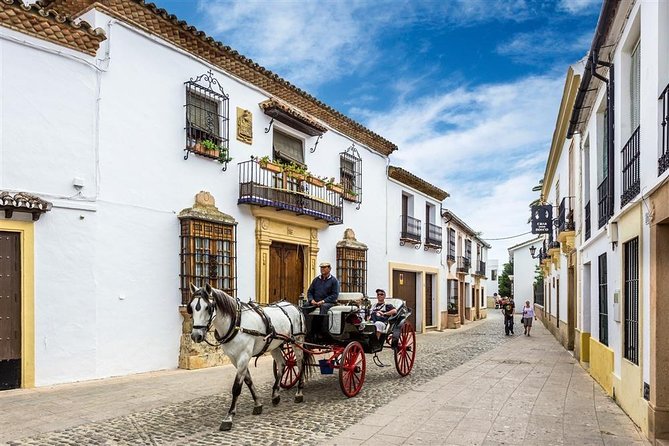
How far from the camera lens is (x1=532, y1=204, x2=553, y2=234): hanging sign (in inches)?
703

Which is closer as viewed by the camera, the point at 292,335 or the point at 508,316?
the point at 292,335

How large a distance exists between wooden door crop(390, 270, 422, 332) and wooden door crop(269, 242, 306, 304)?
18.9 ft

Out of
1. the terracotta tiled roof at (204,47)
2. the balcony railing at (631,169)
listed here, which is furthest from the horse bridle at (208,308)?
the terracotta tiled roof at (204,47)

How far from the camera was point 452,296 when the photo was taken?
2448cm

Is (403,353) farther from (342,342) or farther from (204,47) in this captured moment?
(204,47)

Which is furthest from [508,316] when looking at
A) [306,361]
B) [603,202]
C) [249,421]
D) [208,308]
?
[208,308]

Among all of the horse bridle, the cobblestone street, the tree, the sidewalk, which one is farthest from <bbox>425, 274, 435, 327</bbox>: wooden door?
the tree

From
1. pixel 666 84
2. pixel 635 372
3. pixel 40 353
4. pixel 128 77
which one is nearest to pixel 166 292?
pixel 40 353

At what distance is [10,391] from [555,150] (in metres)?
15.1

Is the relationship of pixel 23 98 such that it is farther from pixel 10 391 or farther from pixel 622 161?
pixel 622 161

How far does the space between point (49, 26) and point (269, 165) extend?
4657mm

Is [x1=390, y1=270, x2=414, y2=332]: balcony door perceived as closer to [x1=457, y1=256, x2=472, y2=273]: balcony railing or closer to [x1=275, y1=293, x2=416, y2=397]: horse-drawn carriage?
[x1=457, y1=256, x2=472, y2=273]: balcony railing

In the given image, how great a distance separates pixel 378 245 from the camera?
54.5ft

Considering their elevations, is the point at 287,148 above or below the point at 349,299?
above
